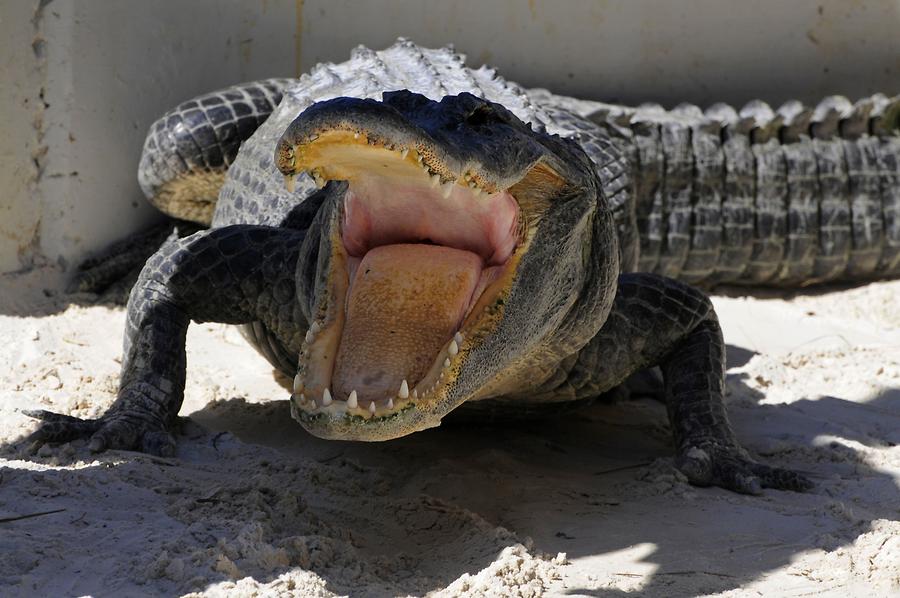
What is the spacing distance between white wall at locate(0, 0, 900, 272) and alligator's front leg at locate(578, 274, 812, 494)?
2.63 meters

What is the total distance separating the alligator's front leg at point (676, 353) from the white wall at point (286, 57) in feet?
8.62

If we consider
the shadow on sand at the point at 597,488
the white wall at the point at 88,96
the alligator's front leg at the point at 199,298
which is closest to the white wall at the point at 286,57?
the white wall at the point at 88,96

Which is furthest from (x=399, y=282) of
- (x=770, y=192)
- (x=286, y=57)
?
(x=770, y=192)

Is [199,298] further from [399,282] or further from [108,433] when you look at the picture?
[399,282]

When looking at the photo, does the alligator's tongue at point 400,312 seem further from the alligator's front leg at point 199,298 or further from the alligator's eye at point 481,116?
the alligator's front leg at point 199,298

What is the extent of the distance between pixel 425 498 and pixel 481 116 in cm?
114

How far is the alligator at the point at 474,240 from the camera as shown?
2.84 m

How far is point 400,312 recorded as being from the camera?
121 inches

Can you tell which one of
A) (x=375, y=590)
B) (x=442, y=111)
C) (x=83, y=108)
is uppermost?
(x=442, y=111)

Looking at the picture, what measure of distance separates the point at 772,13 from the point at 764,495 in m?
4.10

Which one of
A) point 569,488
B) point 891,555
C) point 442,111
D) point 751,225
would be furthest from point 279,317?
point 751,225

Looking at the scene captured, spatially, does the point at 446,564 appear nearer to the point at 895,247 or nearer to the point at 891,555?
the point at 891,555

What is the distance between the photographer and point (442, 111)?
279cm

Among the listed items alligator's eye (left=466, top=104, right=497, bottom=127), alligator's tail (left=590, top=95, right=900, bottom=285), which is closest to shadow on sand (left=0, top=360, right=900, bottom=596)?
alligator's eye (left=466, top=104, right=497, bottom=127)
